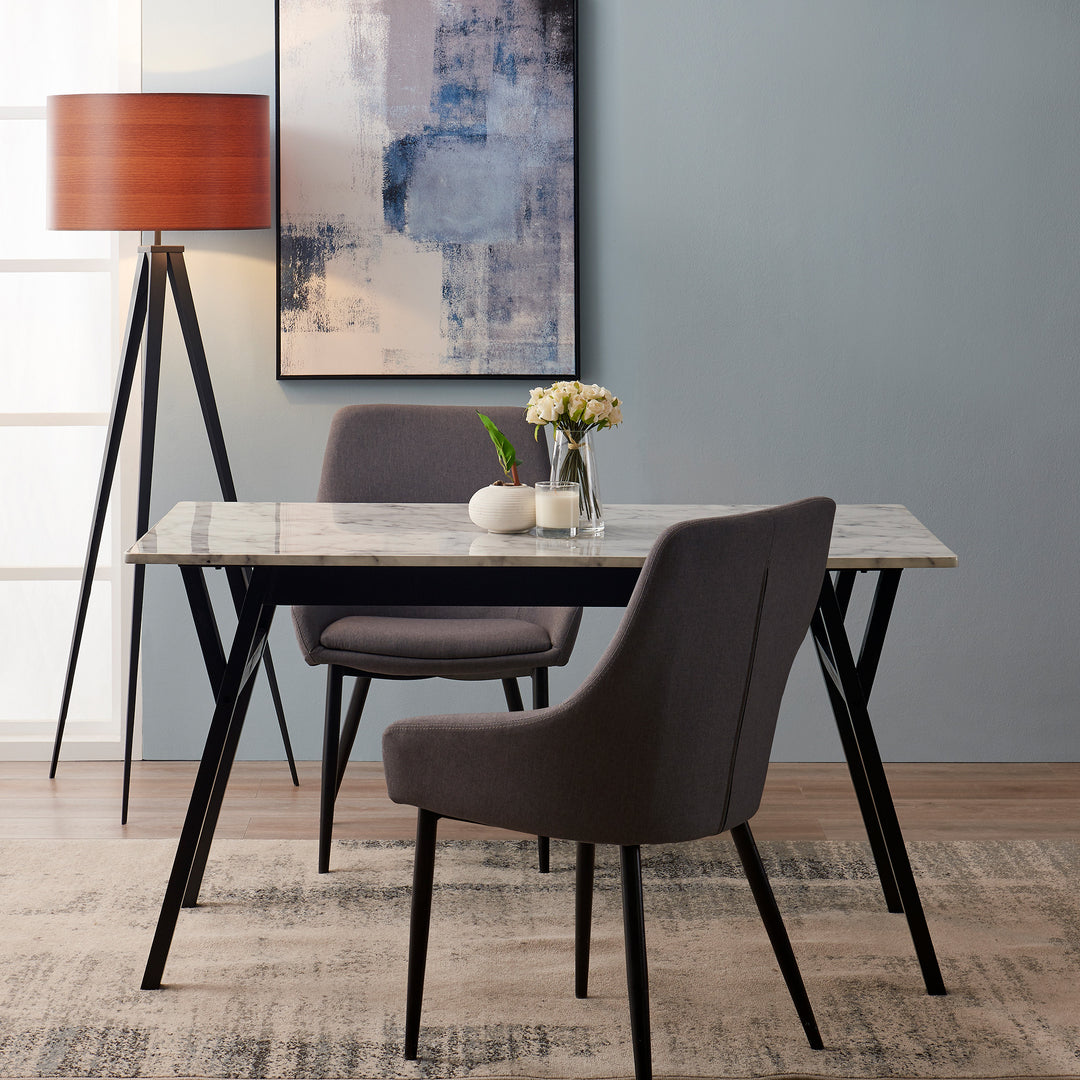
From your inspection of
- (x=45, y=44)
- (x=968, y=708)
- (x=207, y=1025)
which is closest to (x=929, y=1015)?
(x=207, y=1025)

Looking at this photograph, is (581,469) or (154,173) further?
(154,173)

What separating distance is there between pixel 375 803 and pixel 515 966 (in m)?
0.93

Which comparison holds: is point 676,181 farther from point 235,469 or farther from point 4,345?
point 4,345

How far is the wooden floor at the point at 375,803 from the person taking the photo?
2865 millimetres

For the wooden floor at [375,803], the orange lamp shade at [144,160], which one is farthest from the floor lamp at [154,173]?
the wooden floor at [375,803]

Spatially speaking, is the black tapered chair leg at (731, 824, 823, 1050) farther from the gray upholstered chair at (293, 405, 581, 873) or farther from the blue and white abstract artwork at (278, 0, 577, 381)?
the blue and white abstract artwork at (278, 0, 577, 381)

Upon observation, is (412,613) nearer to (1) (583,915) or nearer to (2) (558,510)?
(2) (558,510)

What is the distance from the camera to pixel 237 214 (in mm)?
2867

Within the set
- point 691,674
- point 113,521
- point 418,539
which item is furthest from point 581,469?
point 113,521

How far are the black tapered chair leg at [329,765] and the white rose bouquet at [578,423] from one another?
673 millimetres

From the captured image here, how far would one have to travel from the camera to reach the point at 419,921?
184 cm

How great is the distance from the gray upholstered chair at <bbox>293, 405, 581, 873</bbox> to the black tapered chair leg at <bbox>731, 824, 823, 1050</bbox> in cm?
73

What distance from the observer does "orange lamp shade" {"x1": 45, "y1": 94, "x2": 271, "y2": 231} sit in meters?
2.77

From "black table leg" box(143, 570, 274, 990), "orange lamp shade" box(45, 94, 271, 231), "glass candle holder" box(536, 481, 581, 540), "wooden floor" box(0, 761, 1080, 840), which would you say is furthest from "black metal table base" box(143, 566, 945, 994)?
"orange lamp shade" box(45, 94, 271, 231)
